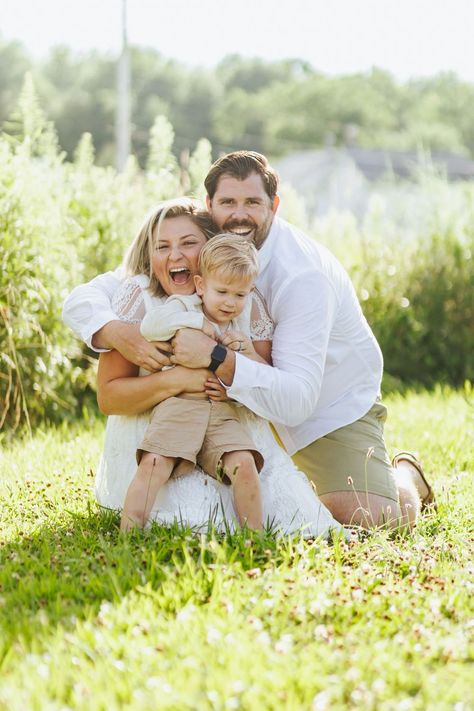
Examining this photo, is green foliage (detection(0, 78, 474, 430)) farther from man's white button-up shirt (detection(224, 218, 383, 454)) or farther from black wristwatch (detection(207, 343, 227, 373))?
black wristwatch (detection(207, 343, 227, 373))

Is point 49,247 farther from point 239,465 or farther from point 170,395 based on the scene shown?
point 239,465

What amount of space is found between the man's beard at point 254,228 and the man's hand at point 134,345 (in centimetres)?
60

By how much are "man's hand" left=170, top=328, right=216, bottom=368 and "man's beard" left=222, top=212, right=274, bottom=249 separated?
58 centimetres

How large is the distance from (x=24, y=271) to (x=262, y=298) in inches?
92.7

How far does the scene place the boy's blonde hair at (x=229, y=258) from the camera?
3.47 m

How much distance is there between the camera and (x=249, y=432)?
12.4ft

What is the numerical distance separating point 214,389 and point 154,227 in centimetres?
75

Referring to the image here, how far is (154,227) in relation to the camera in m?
3.83

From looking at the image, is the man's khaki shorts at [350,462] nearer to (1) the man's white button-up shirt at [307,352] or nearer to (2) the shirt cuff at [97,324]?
(1) the man's white button-up shirt at [307,352]

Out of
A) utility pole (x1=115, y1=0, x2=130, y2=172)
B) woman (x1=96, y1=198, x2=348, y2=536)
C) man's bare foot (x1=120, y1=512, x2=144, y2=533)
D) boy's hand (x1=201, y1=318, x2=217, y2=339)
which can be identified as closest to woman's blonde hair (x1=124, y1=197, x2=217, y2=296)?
woman (x1=96, y1=198, x2=348, y2=536)

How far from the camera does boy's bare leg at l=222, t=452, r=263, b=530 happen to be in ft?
11.5

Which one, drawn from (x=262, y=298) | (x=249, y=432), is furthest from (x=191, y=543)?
(x=262, y=298)

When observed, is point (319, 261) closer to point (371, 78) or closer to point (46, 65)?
point (46, 65)

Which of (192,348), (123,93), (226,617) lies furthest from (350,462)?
(123,93)
